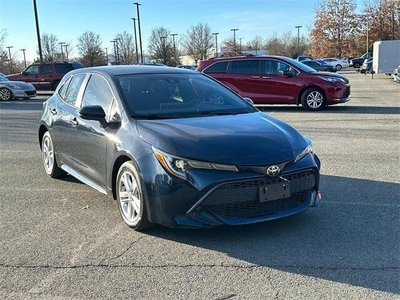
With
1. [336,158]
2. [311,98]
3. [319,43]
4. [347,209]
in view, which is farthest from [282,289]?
[319,43]

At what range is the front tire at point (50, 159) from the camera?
20.4 feet

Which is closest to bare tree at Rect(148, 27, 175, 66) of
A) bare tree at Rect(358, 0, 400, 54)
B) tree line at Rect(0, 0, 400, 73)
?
tree line at Rect(0, 0, 400, 73)

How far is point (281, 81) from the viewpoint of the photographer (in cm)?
1359

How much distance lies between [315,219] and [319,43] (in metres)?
74.1

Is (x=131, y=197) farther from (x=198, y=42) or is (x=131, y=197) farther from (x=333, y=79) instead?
(x=198, y=42)

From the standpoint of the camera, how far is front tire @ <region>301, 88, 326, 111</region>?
525 inches

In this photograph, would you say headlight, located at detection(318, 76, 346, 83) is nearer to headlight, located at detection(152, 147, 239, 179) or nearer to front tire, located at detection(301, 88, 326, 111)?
front tire, located at detection(301, 88, 326, 111)

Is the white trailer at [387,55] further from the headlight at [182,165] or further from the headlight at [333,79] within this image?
the headlight at [182,165]

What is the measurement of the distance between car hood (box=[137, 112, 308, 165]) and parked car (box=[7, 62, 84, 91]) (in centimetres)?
2107

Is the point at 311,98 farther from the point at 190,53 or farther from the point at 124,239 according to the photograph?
the point at 190,53

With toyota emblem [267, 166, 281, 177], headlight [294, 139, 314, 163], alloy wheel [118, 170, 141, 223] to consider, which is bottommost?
alloy wheel [118, 170, 141, 223]

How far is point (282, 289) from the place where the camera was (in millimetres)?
3117

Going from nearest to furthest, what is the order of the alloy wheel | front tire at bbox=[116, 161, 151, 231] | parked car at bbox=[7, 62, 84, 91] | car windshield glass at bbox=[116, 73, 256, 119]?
1. front tire at bbox=[116, 161, 151, 231]
2. the alloy wheel
3. car windshield glass at bbox=[116, 73, 256, 119]
4. parked car at bbox=[7, 62, 84, 91]

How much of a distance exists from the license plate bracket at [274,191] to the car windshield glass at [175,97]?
4.30 ft
